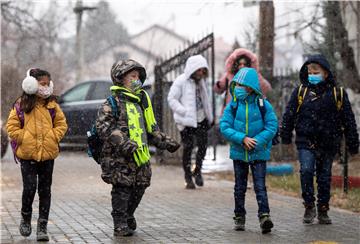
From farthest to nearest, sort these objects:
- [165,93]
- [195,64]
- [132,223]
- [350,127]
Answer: [165,93] < [195,64] < [350,127] < [132,223]

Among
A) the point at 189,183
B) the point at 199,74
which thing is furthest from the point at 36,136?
the point at 199,74

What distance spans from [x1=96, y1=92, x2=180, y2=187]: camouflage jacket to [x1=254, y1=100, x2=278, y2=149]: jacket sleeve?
1139mm

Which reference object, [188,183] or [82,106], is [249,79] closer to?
[188,183]

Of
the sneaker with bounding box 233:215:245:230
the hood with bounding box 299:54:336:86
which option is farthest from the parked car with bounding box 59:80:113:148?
the sneaker with bounding box 233:215:245:230

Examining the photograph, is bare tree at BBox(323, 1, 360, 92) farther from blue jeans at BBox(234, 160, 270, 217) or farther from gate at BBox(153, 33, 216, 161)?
blue jeans at BBox(234, 160, 270, 217)

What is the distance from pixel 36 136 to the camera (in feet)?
24.2

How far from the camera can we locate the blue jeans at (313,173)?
27.6 feet

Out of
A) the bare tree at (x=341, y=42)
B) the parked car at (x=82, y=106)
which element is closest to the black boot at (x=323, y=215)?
the bare tree at (x=341, y=42)

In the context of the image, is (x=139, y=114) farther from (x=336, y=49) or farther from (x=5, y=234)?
(x=336, y=49)

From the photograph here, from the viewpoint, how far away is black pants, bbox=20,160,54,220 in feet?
24.4

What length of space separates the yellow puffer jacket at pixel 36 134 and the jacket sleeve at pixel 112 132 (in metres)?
0.42

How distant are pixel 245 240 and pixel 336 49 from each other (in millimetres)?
9470

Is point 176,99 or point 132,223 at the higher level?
point 176,99

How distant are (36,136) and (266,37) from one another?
30.9 ft
